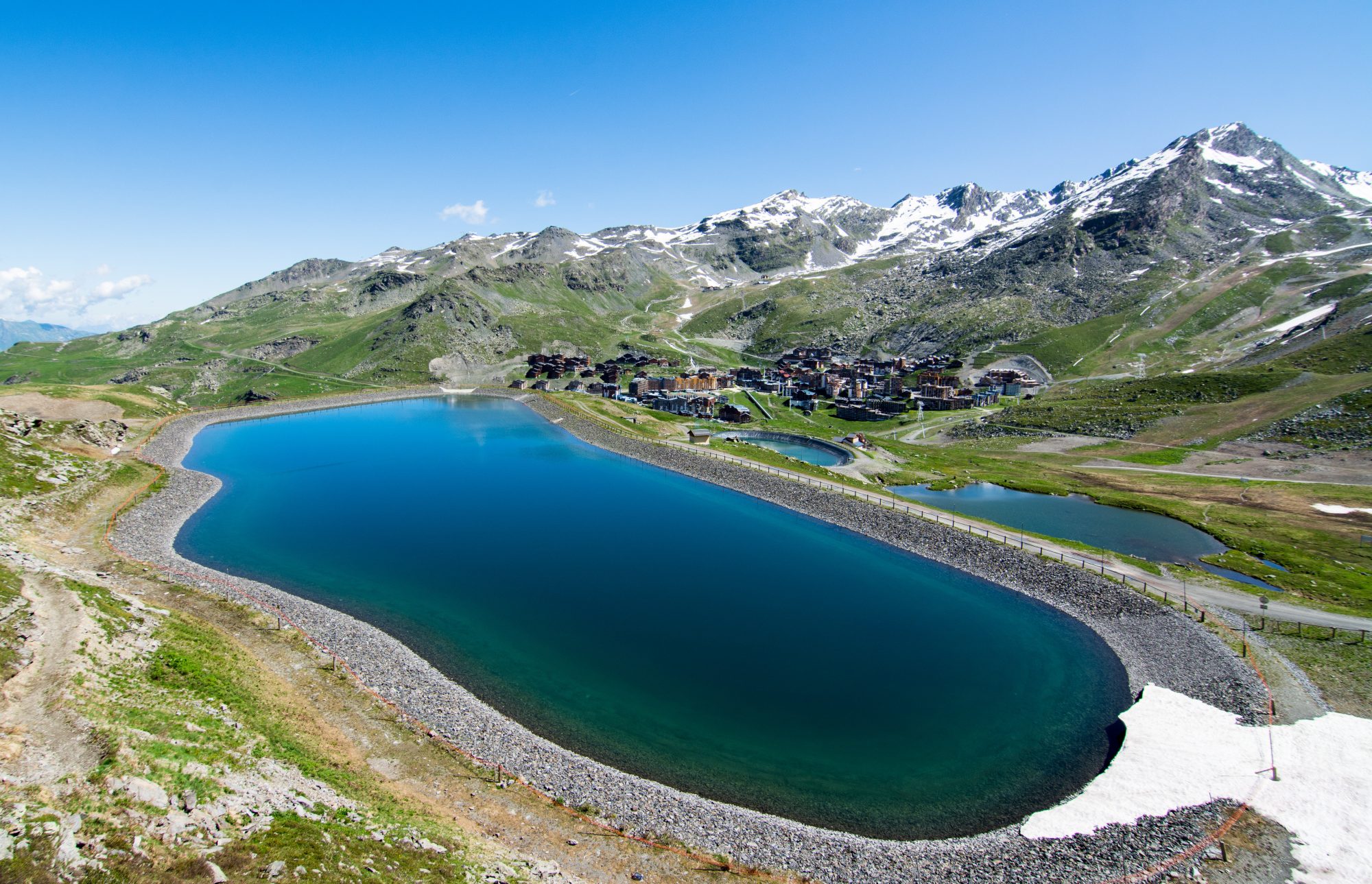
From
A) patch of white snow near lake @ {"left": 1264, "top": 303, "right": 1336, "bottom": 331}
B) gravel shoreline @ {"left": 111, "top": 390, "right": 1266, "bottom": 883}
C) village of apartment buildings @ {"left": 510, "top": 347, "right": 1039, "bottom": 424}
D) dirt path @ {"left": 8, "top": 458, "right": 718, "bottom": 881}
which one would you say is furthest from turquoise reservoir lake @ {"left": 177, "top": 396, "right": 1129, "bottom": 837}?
patch of white snow near lake @ {"left": 1264, "top": 303, "right": 1336, "bottom": 331}

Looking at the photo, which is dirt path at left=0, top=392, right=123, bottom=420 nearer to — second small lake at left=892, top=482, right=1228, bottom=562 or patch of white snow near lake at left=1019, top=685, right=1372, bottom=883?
second small lake at left=892, top=482, right=1228, bottom=562

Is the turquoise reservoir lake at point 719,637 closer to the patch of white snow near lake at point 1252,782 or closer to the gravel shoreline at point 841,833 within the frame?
the gravel shoreline at point 841,833

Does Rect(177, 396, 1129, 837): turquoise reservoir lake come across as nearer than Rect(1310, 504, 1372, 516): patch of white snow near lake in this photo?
Yes

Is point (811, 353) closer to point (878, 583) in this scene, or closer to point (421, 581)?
point (878, 583)

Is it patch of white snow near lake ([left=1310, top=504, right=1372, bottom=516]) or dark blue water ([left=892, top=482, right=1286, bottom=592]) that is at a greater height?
patch of white snow near lake ([left=1310, top=504, right=1372, bottom=516])

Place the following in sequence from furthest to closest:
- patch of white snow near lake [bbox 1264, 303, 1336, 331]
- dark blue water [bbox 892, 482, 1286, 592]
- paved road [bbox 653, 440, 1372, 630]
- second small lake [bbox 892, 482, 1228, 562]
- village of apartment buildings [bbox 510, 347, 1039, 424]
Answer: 1. patch of white snow near lake [bbox 1264, 303, 1336, 331]
2. village of apartment buildings [bbox 510, 347, 1039, 424]
3. second small lake [bbox 892, 482, 1228, 562]
4. dark blue water [bbox 892, 482, 1286, 592]
5. paved road [bbox 653, 440, 1372, 630]

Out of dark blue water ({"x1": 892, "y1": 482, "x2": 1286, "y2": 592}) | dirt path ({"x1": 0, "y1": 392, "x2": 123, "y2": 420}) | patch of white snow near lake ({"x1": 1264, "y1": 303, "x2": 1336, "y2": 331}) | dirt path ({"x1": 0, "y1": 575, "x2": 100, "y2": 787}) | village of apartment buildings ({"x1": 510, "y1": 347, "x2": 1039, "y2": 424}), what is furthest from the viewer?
patch of white snow near lake ({"x1": 1264, "y1": 303, "x2": 1336, "y2": 331})

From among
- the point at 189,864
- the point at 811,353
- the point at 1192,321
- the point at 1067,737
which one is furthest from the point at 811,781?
the point at 1192,321
